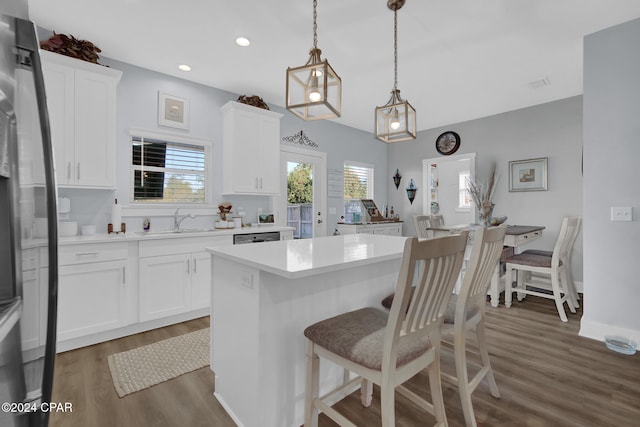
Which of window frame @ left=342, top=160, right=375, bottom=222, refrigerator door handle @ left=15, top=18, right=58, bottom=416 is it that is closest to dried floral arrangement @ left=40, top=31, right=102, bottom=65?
refrigerator door handle @ left=15, top=18, right=58, bottom=416

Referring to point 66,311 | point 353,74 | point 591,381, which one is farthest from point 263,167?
point 591,381

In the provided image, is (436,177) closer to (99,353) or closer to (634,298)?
(634,298)

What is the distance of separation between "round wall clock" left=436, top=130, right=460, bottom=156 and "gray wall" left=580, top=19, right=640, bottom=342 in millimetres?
2558

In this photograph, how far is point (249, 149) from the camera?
3.84 m

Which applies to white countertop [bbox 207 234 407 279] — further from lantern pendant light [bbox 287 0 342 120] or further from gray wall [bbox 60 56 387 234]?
gray wall [bbox 60 56 387 234]

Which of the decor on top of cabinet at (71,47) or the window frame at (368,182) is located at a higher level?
the decor on top of cabinet at (71,47)

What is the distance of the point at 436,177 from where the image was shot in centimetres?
565

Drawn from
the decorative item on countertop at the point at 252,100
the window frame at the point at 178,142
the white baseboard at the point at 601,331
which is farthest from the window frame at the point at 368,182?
the white baseboard at the point at 601,331

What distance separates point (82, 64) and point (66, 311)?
2.12 meters

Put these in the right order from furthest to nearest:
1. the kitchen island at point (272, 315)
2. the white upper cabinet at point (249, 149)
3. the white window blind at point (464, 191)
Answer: the white window blind at point (464, 191)
the white upper cabinet at point (249, 149)
the kitchen island at point (272, 315)

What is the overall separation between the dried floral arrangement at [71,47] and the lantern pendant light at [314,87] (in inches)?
90.0

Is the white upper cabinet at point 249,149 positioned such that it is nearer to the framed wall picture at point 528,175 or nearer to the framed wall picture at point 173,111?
the framed wall picture at point 173,111

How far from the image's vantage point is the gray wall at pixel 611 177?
2.46 meters

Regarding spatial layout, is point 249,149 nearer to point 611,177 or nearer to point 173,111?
point 173,111
